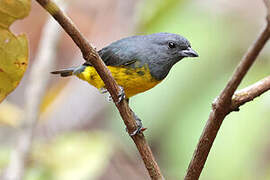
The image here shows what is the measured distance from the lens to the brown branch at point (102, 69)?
156cm

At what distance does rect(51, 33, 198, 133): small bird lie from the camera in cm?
342

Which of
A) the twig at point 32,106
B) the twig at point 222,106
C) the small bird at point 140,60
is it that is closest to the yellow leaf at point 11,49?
the twig at point 222,106

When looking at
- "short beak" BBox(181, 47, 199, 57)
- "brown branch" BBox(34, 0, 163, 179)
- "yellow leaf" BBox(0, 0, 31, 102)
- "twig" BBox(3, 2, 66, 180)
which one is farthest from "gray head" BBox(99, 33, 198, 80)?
"yellow leaf" BBox(0, 0, 31, 102)

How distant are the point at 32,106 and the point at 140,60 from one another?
2.86 feet

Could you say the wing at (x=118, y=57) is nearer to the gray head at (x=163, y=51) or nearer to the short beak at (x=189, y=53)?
the gray head at (x=163, y=51)

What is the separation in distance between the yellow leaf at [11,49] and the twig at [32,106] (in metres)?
1.07

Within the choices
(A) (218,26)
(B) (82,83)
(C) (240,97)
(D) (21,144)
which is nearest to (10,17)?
(C) (240,97)

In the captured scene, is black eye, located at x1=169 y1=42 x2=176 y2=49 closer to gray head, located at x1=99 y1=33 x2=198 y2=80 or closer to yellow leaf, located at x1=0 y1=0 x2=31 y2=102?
gray head, located at x1=99 y1=33 x2=198 y2=80

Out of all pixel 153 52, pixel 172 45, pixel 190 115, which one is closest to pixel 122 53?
pixel 153 52

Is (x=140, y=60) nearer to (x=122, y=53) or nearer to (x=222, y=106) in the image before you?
(x=122, y=53)

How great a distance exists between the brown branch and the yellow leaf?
230 millimetres

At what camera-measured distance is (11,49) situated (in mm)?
1812

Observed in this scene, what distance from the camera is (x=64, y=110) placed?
548cm

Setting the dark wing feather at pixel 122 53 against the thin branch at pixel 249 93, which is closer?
the thin branch at pixel 249 93
